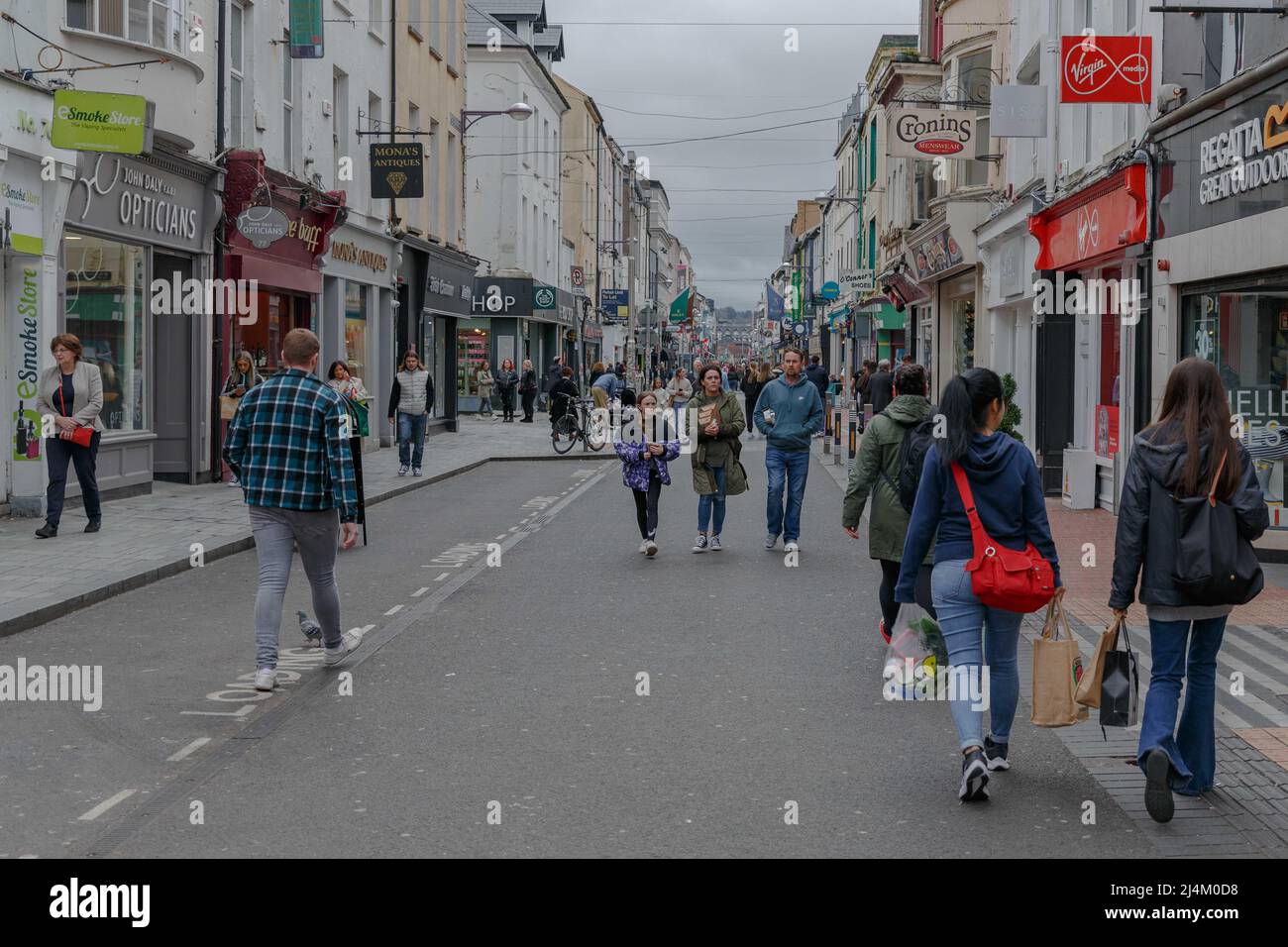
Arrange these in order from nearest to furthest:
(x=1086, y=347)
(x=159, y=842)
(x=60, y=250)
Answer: (x=159, y=842), (x=60, y=250), (x=1086, y=347)

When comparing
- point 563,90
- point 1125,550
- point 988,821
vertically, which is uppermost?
point 563,90

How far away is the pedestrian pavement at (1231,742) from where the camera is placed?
5.27 meters

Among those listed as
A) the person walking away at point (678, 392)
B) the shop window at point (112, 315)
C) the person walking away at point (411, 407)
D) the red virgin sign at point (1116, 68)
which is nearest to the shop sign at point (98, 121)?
the shop window at point (112, 315)

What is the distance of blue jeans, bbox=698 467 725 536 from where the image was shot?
Result: 13719 millimetres

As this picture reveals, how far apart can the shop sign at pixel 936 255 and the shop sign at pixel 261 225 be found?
12.8 meters

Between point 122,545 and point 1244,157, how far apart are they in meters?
10.4

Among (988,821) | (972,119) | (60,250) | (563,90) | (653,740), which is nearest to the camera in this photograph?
Answer: (988,821)

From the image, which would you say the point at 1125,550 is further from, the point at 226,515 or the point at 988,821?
the point at 226,515

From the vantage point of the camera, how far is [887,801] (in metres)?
5.71

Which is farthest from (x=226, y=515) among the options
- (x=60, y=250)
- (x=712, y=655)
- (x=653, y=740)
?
(x=653, y=740)

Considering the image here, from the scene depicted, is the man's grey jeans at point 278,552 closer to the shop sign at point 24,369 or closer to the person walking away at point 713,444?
the person walking away at point 713,444

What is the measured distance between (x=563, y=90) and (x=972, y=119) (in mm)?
40750

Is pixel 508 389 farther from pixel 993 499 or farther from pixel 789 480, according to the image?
pixel 993 499

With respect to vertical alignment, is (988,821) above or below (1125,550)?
below
